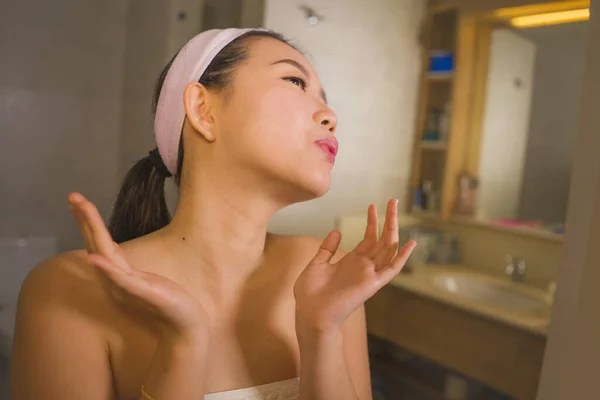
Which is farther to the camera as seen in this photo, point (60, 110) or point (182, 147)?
point (60, 110)

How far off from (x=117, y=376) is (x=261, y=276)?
225mm

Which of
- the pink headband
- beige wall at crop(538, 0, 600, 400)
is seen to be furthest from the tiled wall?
beige wall at crop(538, 0, 600, 400)

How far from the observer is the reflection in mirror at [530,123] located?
1455mm

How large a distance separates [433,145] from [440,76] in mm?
279

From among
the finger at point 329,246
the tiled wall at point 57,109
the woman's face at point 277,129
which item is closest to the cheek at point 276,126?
the woman's face at point 277,129

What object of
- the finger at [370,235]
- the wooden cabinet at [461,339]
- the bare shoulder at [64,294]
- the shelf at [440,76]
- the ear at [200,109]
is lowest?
the wooden cabinet at [461,339]

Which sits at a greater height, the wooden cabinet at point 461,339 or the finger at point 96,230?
the finger at point 96,230

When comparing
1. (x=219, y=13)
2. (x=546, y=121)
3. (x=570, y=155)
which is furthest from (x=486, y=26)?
(x=219, y=13)

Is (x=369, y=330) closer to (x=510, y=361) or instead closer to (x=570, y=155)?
(x=510, y=361)

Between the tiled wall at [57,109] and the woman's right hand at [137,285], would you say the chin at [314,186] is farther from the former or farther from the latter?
the tiled wall at [57,109]

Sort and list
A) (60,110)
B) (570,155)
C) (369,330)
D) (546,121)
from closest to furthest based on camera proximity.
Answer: (60,110)
(570,155)
(546,121)
(369,330)

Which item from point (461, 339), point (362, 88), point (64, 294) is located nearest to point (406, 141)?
point (362, 88)

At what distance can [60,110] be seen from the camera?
86cm

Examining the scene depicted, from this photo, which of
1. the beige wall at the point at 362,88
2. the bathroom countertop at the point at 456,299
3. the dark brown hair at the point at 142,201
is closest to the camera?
the dark brown hair at the point at 142,201
